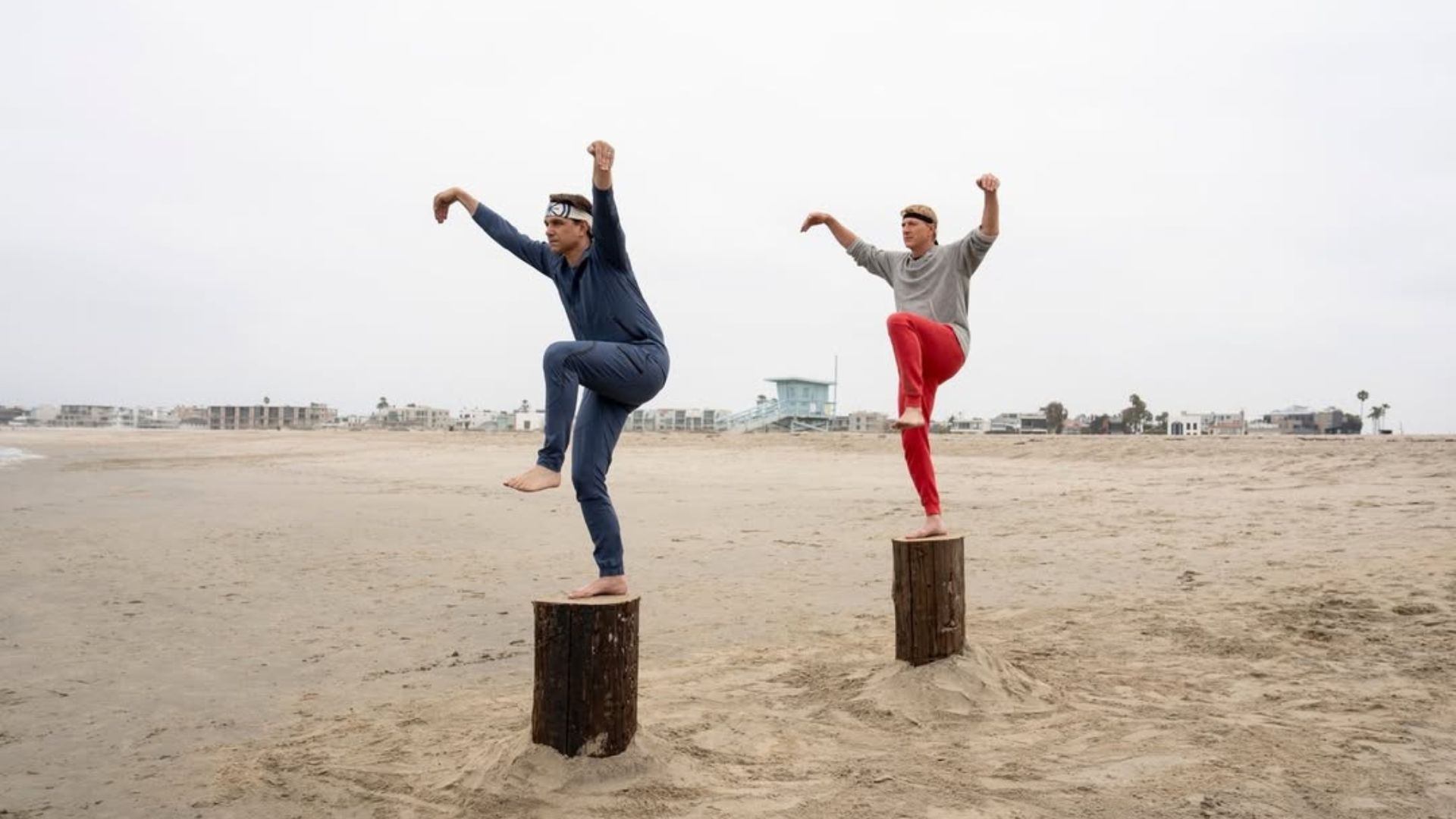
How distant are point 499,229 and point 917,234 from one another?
2460 mm

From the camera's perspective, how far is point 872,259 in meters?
5.73

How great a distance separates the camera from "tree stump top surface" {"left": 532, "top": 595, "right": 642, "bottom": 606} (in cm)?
381

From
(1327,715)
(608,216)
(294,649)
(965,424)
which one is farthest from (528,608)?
(965,424)

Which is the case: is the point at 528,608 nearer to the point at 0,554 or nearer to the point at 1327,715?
the point at 1327,715

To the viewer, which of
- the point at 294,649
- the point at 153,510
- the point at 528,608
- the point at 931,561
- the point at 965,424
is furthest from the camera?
the point at 965,424

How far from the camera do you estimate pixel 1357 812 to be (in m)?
3.29

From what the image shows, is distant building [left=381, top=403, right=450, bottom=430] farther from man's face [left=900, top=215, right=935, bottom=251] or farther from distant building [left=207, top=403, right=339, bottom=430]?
man's face [left=900, top=215, right=935, bottom=251]

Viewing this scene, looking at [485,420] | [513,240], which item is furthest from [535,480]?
[485,420]

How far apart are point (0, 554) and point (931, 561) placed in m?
9.49

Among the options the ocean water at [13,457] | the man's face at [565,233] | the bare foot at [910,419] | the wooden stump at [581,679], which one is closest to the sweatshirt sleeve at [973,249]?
the bare foot at [910,419]

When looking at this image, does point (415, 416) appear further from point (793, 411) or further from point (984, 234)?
point (984, 234)

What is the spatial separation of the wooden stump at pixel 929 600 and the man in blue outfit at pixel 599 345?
1764mm

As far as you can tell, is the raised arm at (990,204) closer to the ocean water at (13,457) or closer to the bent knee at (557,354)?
the bent knee at (557,354)

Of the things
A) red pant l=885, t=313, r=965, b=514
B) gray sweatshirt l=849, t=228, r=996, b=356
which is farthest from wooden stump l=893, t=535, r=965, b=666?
gray sweatshirt l=849, t=228, r=996, b=356
